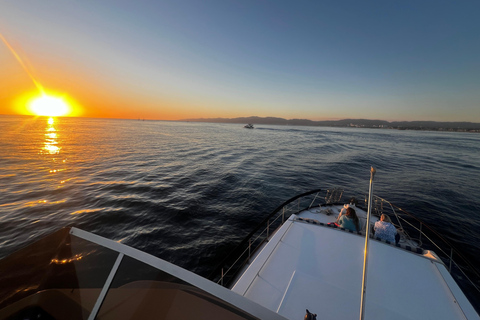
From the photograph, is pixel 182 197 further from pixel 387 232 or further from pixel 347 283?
pixel 387 232

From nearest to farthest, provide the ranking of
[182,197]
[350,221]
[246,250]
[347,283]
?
[347,283] → [350,221] → [246,250] → [182,197]

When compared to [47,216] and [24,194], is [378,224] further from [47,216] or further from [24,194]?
[24,194]

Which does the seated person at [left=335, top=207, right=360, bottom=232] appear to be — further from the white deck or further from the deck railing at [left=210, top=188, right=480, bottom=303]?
the deck railing at [left=210, top=188, right=480, bottom=303]

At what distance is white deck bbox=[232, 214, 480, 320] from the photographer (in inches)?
152

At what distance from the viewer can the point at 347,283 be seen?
4.42 m

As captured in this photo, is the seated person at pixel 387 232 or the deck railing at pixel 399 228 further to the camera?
the seated person at pixel 387 232

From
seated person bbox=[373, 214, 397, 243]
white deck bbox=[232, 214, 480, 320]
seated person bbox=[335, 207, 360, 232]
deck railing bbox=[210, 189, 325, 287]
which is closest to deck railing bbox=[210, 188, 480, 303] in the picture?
deck railing bbox=[210, 189, 325, 287]

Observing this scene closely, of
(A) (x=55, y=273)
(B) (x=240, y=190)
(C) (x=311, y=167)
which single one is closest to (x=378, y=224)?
(A) (x=55, y=273)

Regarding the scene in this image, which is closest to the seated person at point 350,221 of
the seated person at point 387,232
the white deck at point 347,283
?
the seated person at point 387,232

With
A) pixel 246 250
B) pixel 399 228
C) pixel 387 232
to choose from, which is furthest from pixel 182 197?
pixel 399 228

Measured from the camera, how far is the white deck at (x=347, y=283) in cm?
386

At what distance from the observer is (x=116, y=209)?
11.5m

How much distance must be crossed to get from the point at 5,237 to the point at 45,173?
12.4 meters

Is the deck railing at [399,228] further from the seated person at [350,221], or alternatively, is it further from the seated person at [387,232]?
the seated person at [350,221]
